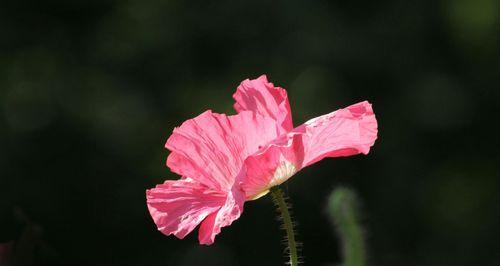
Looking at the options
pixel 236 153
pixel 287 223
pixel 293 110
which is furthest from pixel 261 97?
pixel 293 110

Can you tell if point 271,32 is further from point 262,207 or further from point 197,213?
point 197,213

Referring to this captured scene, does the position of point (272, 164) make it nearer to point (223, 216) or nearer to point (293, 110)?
point (223, 216)

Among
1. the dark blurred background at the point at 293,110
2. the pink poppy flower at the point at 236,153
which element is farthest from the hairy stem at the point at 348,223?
the dark blurred background at the point at 293,110

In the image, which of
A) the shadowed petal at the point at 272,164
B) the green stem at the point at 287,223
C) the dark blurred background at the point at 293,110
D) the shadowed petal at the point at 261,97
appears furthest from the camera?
the dark blurred background at the point at 293,110

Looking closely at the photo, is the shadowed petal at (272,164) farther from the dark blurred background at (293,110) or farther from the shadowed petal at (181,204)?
the dark blurred background at (293,110)
